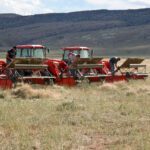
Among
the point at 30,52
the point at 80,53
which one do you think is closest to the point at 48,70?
the point at 30,52

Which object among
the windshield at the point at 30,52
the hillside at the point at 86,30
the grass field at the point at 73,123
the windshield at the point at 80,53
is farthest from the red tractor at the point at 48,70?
the hillside at the point at 86,30

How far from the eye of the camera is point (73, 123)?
36.0 feet

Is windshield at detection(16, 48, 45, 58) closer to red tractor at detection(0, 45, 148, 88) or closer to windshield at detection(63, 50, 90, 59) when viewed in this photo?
red tractor at detection(0, 45, 148, 88)

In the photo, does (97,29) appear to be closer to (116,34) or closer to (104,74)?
(116,34)

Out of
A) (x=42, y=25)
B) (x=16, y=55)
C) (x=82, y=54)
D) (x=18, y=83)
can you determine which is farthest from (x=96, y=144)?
(x=42, y=25)

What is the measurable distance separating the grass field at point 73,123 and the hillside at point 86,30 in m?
92.3

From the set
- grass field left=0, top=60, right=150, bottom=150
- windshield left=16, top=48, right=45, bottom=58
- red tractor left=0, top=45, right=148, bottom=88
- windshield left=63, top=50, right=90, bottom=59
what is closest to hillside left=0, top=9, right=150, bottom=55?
windshield left=63, top=50, right=90, bottom=59

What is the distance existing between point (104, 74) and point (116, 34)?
368ft

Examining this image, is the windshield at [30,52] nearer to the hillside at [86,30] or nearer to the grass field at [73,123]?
the grass field at [73,123]

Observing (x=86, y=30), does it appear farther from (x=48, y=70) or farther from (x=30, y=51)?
(x=48, y=70)

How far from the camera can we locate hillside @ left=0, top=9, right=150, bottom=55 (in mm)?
128300

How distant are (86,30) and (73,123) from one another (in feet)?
449

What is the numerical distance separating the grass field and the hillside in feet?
303

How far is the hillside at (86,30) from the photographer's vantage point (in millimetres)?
128300
